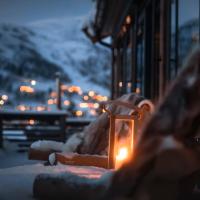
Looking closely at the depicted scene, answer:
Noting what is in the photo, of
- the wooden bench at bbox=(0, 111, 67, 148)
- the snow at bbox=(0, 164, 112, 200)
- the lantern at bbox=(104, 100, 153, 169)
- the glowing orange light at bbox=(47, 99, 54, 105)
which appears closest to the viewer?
the snow at bbox=(0, 164, 112, 200)

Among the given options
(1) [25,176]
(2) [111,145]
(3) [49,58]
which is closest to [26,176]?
(1) [25,176]

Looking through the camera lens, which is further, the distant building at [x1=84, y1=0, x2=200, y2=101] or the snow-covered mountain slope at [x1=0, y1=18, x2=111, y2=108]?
the snow-covered mountain slope at [x1=0, y1=18, x2=111, y2=108]

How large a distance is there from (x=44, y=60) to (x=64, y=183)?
132 ft

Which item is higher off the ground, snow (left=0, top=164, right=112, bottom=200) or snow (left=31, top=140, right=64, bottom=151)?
snow (left=31, top=140, right=64, bottom=151)

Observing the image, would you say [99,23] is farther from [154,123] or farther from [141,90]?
[154,123]

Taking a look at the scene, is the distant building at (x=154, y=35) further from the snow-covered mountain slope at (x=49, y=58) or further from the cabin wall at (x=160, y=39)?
the snow-covered mountain slope at (x=49, y=58)

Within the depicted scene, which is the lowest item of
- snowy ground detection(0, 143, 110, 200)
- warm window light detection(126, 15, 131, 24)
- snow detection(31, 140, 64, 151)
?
snowy ground detection(0, 143, 110, 200)

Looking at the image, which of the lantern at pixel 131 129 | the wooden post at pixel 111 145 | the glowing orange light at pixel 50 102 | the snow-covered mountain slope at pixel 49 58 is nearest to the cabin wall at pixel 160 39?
the lantern at pixel 131 129

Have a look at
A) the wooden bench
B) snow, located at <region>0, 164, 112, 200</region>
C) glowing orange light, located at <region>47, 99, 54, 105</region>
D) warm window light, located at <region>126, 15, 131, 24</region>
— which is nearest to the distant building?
warm window light, located at <region>126, 15, 131, 24</region>

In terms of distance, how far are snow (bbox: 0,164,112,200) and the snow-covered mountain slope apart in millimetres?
28274

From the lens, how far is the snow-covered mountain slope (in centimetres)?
3748

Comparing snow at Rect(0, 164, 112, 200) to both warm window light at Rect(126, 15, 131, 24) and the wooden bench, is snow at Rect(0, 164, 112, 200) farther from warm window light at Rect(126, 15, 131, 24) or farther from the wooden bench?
the wooden bench

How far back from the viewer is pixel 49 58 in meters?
43.7

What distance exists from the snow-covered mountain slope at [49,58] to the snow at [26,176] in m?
28.3
